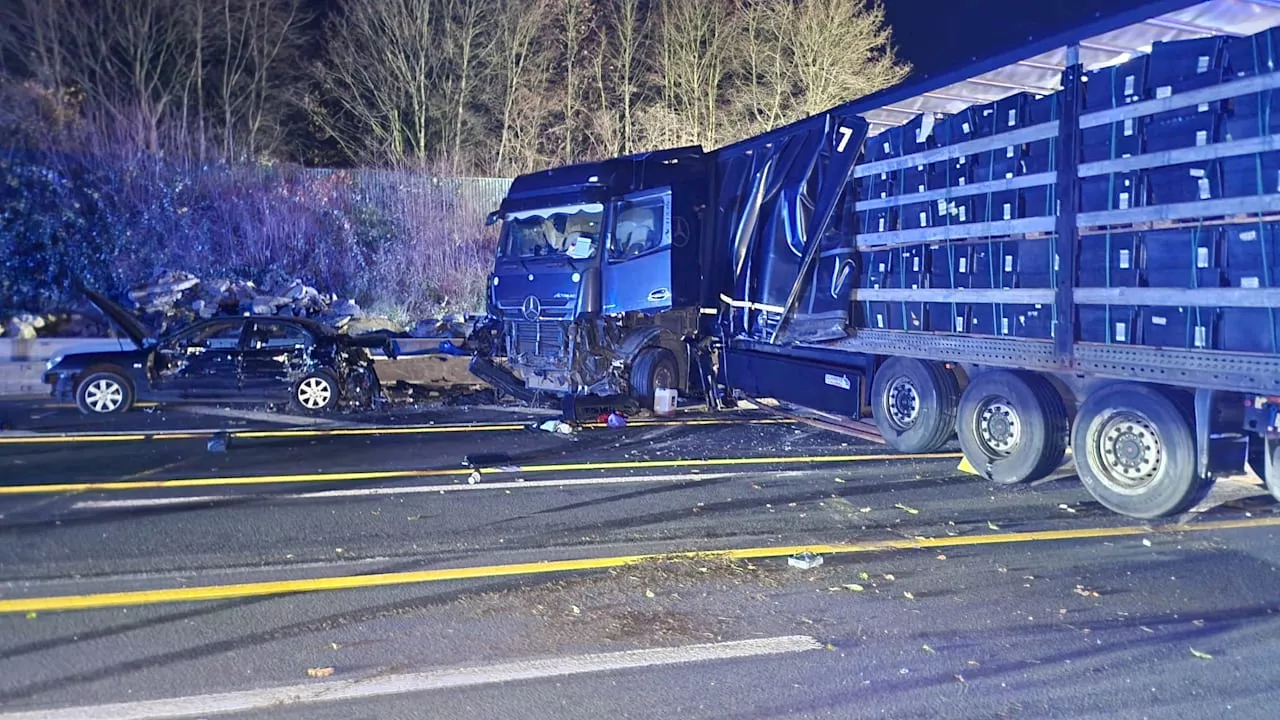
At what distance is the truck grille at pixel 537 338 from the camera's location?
44.3ft

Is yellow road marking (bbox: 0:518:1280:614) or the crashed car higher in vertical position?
the crashed car

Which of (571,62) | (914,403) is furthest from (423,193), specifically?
(914,403)

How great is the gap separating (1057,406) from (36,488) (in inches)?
337

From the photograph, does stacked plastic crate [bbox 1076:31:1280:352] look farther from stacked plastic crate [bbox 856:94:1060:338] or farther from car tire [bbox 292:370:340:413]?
car tire [bbox 292:370:340:413]

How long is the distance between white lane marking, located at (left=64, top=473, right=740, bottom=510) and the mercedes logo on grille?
5.05 metres

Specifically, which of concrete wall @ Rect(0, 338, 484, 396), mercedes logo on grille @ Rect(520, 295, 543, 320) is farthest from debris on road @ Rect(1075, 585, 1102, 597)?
A: concrete wall @ Rect(0, 338, 484, 396)

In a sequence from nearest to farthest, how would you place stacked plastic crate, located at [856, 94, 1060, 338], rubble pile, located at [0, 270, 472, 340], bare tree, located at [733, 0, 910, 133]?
stacked plastic crate, located at [856, 94, 1060, 338], rubble pile, located at [0, 270, 472, 340], bare tree, located at [733, 0, 910, 133]

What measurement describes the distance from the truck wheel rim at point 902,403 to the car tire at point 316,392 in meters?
7.18

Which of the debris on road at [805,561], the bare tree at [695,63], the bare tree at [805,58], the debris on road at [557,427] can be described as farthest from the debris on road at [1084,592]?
the bare tree at [695,63]

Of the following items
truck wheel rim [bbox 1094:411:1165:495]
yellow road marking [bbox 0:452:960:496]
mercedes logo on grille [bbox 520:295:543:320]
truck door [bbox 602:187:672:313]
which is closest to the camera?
truck wheel rim [bbox 1094:411:1165:495]

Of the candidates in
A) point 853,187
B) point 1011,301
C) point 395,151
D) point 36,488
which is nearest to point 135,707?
point 36,488

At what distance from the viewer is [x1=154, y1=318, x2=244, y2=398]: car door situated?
1295 cm

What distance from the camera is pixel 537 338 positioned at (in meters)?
13.9

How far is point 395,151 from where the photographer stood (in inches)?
1164
